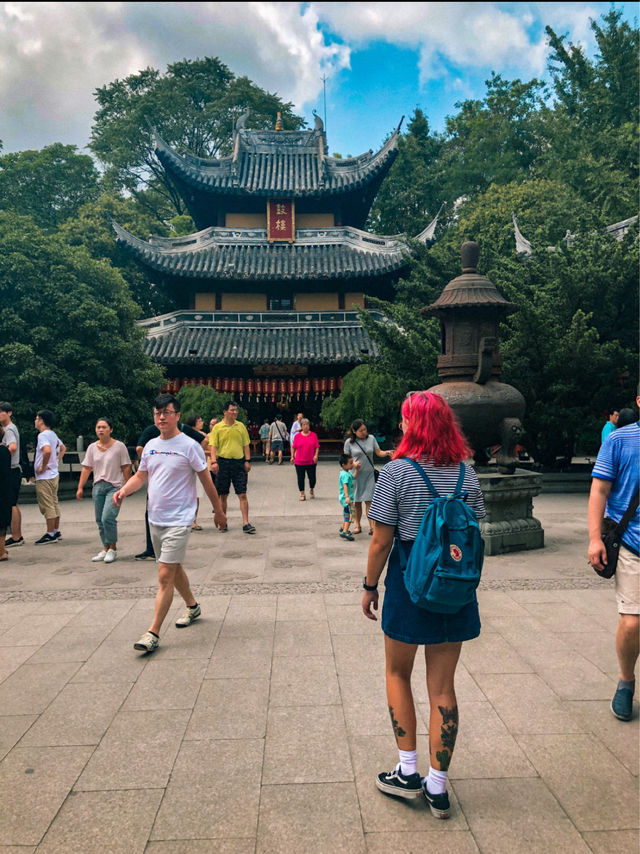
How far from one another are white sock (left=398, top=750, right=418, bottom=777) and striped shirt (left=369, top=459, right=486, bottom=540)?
38.4 inches

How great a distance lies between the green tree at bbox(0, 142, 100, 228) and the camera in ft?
102

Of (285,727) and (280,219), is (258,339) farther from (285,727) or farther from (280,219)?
(285,727)

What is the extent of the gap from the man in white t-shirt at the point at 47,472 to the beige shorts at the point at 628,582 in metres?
7.43

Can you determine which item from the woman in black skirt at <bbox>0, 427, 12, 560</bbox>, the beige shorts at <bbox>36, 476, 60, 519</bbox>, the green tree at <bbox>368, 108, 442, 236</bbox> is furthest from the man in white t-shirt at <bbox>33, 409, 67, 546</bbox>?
the green tree at <bbox>368, 108, 442, 236</bbox>

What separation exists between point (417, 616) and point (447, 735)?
21.2 inches

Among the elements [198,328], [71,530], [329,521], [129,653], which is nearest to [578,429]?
[329,521]

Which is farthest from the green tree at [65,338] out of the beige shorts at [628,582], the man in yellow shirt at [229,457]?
the beige shorts at [628,582]

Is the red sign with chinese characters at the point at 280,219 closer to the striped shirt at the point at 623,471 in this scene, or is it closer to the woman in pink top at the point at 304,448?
the woman in pink top at the point at 304,448

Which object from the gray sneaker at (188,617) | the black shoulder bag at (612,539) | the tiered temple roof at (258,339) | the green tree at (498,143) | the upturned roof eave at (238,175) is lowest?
the gray sneaker at (188,617)

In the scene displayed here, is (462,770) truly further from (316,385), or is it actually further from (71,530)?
(316,385)

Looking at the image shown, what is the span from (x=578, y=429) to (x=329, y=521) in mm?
6596

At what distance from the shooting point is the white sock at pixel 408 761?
2.67 m

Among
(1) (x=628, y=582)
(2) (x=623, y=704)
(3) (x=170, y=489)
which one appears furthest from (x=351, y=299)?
(2) (x=623, y=704)

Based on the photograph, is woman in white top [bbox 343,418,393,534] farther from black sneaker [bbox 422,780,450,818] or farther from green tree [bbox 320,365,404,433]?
green tree [bbox 320,365,404,433]
